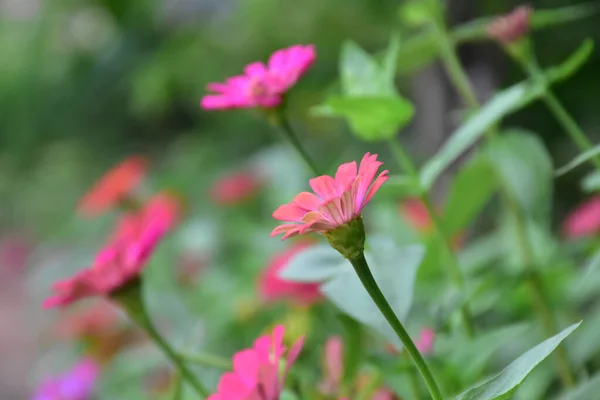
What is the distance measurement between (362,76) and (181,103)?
1.01 meters

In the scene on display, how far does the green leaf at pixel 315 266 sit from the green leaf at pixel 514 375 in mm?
88

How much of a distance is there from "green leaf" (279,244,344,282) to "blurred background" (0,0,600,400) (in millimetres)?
372

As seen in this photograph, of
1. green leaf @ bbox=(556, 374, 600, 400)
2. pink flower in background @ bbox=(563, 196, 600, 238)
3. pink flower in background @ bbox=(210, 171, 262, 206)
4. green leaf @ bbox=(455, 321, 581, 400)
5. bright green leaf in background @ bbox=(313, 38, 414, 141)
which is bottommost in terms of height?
green leaf @ bbox=(556, 374, 600, 400)

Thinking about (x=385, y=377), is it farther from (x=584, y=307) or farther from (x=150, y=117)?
(x=150, y=117)

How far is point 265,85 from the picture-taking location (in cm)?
29

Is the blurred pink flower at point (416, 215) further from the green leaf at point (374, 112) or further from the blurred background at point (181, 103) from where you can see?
the green leaf at point (374, 112)

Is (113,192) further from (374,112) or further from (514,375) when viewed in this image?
(514,375)

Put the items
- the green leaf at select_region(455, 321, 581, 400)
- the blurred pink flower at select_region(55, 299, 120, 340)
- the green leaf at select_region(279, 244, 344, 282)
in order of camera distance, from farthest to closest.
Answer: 1. the blurred pink flower at select_region(55, 299, 120, 340)
2. the green leaf at select_region(279, 244, 344, 282)
3. the green leaf at select_region(455, 321, 581, 400)

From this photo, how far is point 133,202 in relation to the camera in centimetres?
63

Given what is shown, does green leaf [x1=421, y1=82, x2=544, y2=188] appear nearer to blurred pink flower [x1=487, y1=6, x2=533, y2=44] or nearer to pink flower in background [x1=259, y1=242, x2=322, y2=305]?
blurred pink flower [x1=487, y1=6, x2=533, y2=44]

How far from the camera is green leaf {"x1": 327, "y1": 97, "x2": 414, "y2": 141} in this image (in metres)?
0.30

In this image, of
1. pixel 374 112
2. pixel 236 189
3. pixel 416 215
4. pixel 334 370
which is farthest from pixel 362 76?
pixel 236 189

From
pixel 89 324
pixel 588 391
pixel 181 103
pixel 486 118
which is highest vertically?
pixel 181 103

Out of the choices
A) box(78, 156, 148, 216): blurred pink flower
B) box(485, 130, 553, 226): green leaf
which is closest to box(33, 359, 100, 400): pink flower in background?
box(78, 156, 148, 216): blurred pink flower
